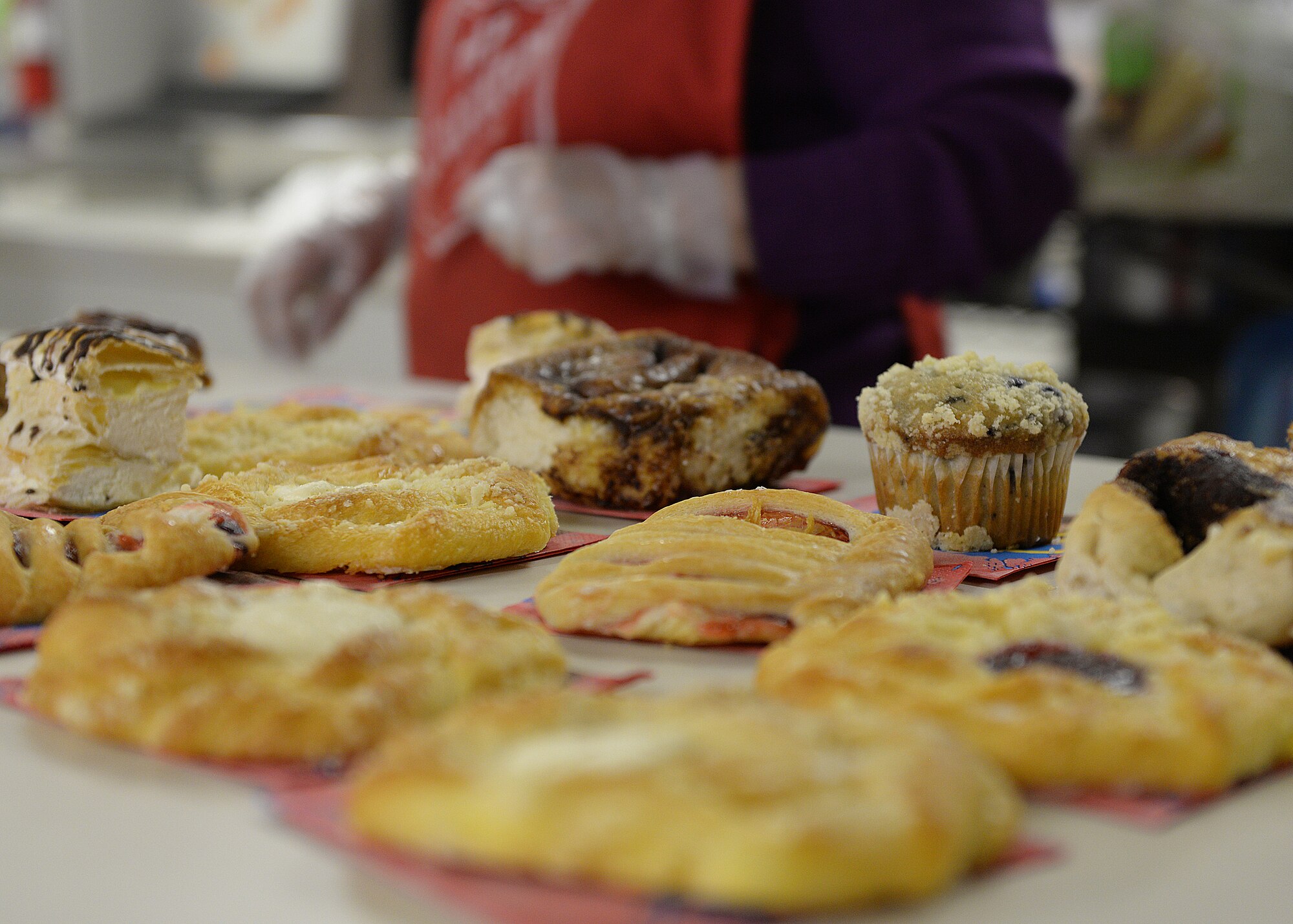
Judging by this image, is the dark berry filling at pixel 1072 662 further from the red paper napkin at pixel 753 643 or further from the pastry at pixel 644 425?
the pastry at pixel 644 425

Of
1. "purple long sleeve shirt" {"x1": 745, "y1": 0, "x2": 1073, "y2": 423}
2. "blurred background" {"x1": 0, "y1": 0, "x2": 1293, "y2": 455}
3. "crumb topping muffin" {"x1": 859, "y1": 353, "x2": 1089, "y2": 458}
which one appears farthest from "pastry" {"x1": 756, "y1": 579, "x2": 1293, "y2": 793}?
"blurred background" {"x1": 0, "y1": 0, "x2": 1293, "y2": 455}

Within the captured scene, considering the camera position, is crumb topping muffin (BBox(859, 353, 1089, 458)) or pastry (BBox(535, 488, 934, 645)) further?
crumb topping muffin (BBox(859, 353, 1089, 458))

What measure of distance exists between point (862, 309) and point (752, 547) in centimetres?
142

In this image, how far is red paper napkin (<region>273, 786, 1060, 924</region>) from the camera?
516 mm

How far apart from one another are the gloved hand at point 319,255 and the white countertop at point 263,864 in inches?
69.7

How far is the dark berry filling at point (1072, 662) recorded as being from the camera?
0.71m

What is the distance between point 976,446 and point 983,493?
4 centimetres

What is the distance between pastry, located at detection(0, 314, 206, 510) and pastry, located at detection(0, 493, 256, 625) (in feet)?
0.64

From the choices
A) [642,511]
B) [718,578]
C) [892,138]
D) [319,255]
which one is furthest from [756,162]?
[718,578]

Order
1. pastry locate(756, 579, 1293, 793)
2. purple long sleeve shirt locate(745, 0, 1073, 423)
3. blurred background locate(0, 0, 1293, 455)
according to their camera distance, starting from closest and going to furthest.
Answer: pastry locate(756, 579, 1293, 793), purple long sleeve shirt locate(745, 0, 1073, 423), blurred background locate(0, 0, 1293, 455)

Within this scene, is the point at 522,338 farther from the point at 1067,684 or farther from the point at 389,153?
the point at 389,153

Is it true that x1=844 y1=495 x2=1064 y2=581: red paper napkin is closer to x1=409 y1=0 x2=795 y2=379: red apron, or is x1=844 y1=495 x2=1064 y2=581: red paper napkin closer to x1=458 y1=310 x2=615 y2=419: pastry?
x1=458 y1=310 x2=615 y2=419: pastry

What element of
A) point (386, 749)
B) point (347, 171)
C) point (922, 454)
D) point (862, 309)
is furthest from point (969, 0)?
point (386, 749)

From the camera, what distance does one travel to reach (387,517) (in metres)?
1.07
